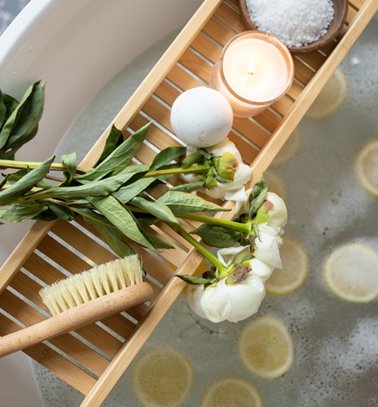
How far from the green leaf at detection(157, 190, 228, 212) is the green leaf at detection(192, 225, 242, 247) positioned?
0.05 metres

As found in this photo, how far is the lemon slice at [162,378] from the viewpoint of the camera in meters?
1.10

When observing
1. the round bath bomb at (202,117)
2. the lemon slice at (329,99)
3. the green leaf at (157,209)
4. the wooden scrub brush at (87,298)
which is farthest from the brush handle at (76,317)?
the lemon slice at (329,99)

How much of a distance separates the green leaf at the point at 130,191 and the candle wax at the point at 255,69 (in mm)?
203

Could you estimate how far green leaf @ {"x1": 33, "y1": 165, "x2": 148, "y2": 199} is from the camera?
0.75 m

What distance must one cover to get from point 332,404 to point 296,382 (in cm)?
8

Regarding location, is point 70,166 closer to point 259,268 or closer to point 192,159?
point 192,159

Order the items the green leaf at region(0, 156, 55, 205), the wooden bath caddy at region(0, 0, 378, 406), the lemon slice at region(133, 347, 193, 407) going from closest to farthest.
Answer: the green leaf at region(0, 156, 55, 205) < the wooden bath caddy at region(0, 0, 378, 406) < the lemon slice at region(133, 347, 193, 407)

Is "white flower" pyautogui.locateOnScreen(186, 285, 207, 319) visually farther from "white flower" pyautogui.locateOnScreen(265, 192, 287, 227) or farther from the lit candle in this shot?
the lit candle

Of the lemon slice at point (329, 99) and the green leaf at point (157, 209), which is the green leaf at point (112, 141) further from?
the lemon slice at point (329, 99)

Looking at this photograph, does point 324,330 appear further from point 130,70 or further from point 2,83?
point 2,83

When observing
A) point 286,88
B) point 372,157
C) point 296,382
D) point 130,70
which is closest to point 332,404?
point 296,382

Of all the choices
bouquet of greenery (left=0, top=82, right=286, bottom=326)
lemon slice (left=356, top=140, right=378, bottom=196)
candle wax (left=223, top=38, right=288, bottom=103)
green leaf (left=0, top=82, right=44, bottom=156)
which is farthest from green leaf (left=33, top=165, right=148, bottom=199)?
lemon slice (left=356, top=140, right=378, bottom=196)

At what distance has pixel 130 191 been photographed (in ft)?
2.51

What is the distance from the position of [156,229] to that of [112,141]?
147mm
